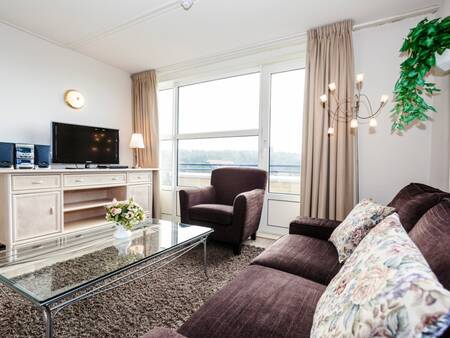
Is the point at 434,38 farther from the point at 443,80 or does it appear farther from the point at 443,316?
the point at 443,316

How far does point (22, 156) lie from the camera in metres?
2.76

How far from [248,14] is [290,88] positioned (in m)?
1.10

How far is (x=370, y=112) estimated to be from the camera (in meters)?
2.68

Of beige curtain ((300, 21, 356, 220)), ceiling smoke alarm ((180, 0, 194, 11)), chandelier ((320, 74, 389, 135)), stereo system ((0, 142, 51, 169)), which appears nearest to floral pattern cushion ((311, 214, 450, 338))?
beige curtain ((300, 21, 356, 220))

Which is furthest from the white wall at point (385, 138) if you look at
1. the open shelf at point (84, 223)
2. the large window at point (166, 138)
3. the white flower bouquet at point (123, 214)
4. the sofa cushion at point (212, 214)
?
the open shelf at point (84, 223)

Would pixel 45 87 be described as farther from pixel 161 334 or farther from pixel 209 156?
pixel 161 334

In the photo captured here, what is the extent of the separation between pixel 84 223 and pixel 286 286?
303 cm

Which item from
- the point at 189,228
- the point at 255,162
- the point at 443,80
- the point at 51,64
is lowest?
the point at 189,228

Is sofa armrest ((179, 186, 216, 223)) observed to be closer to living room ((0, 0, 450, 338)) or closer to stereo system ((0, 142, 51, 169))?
living room ((0, 0, 450, 338))

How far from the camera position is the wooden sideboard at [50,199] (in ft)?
8.14

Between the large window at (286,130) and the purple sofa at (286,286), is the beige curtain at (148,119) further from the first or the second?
the purple sofa at (286,286)

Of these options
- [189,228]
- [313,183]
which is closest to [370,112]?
[313,183]

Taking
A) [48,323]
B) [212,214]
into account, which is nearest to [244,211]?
[212,214]

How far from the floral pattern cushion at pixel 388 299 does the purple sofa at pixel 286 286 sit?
0.18 ft
